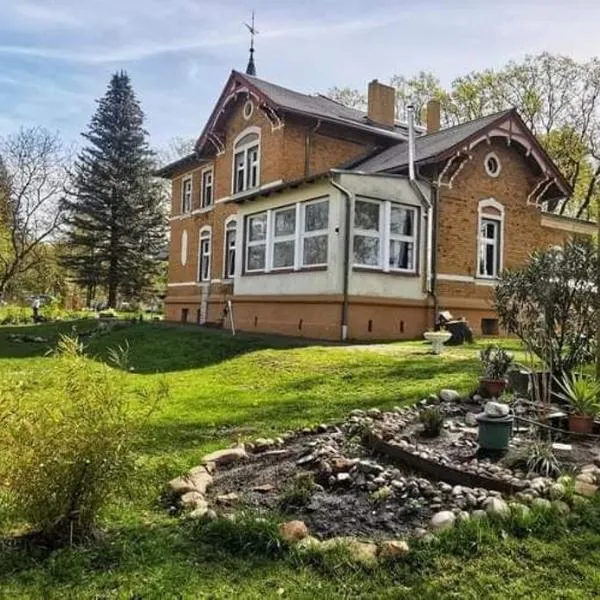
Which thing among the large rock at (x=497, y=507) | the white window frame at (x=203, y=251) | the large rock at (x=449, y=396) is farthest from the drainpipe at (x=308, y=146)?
the large rock at (x=497, y=507)

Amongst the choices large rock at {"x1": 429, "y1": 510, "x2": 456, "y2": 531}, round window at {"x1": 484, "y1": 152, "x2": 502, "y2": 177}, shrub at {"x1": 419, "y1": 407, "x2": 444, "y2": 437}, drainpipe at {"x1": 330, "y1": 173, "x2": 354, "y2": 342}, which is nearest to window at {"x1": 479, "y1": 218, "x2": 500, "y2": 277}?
round window at {"x1": 484, "y1": 152, "x2": 502, "y2": 177}

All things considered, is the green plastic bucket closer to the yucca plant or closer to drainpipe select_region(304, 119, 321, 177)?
the yucca plant

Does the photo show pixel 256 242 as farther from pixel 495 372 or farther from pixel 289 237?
pixel 495 372

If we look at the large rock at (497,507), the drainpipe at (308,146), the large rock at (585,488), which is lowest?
the large rock at (497,507)

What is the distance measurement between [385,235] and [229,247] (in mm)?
8059

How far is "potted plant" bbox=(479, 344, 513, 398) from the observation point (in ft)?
22.1

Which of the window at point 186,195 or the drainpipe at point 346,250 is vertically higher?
the window at point 186,195

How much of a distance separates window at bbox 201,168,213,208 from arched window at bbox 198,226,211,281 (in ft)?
3.33

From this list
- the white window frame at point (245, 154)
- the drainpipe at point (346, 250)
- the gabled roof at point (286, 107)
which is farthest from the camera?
the white window frame at point (245, 154)

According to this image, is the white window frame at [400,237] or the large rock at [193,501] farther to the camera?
the white window frame at [400,237]

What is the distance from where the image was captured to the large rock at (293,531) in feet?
10.7

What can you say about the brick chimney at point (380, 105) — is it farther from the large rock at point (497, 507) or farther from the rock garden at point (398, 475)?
the large rock at point (497, 507)

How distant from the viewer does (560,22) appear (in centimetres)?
878

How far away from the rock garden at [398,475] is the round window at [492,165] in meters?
11.9
